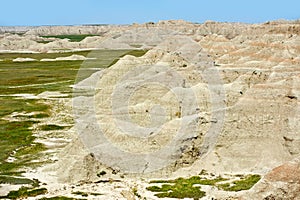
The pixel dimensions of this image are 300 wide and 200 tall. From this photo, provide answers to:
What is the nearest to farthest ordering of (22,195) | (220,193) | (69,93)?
(220,193) → (22,195) → (69,93)

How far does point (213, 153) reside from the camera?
27.9 m

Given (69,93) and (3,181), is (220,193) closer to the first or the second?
(3,181)

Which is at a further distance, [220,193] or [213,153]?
[213,153]

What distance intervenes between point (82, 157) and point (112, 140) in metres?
2.20

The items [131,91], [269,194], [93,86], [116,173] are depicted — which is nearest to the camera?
[269,194]

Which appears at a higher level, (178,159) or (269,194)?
(178,159)

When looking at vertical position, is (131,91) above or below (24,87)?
below

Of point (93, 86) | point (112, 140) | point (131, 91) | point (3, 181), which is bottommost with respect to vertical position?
point (3, 181)

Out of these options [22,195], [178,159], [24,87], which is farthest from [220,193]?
[24,87]

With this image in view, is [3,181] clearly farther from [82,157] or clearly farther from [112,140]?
[112,140]

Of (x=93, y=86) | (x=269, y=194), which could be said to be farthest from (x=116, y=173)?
(x=93, y=86)

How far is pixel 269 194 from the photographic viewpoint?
Result: 56.8 ft

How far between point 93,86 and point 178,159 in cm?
3035

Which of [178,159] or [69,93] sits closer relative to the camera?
[178,159]
